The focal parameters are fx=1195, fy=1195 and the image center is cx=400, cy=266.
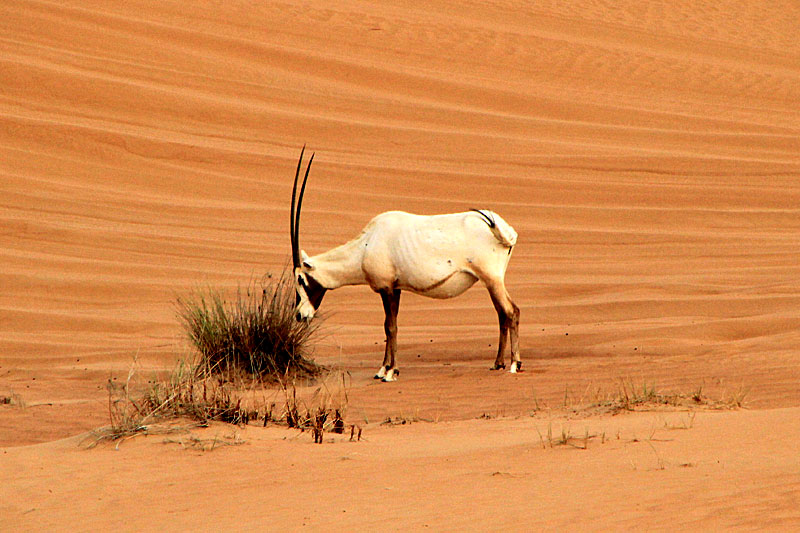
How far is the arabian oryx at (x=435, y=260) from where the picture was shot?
9.34 meters

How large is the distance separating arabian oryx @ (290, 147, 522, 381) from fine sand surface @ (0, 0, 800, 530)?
525mm

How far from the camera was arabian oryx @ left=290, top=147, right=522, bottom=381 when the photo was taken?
9336mm

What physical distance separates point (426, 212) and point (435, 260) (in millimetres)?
8660

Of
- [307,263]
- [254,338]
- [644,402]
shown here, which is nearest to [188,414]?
[644,402]

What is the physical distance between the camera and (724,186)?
19.7m

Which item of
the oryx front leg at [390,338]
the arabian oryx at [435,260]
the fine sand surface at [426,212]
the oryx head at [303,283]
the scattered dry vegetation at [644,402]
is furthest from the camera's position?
the oryx head at [303,283]

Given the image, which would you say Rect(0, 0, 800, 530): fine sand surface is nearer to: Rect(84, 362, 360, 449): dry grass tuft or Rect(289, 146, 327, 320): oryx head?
Rect(84, 362, 360, 449): dry grass tuft

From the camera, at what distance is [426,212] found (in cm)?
1795

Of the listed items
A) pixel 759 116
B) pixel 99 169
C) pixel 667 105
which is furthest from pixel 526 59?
pixel 99 169

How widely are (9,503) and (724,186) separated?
16.1 metres

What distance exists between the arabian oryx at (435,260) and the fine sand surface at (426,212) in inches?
20.7

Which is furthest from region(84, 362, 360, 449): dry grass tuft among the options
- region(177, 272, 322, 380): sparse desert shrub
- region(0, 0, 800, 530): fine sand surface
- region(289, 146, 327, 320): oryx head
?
region(289, 146, 327, 320): oryx head

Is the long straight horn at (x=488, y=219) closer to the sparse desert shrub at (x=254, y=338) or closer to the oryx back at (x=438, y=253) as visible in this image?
the oryx back at (x=438, y=253)

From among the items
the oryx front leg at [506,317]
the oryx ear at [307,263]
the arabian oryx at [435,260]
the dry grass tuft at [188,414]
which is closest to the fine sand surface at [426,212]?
the dry grass tuft at [188,414]
